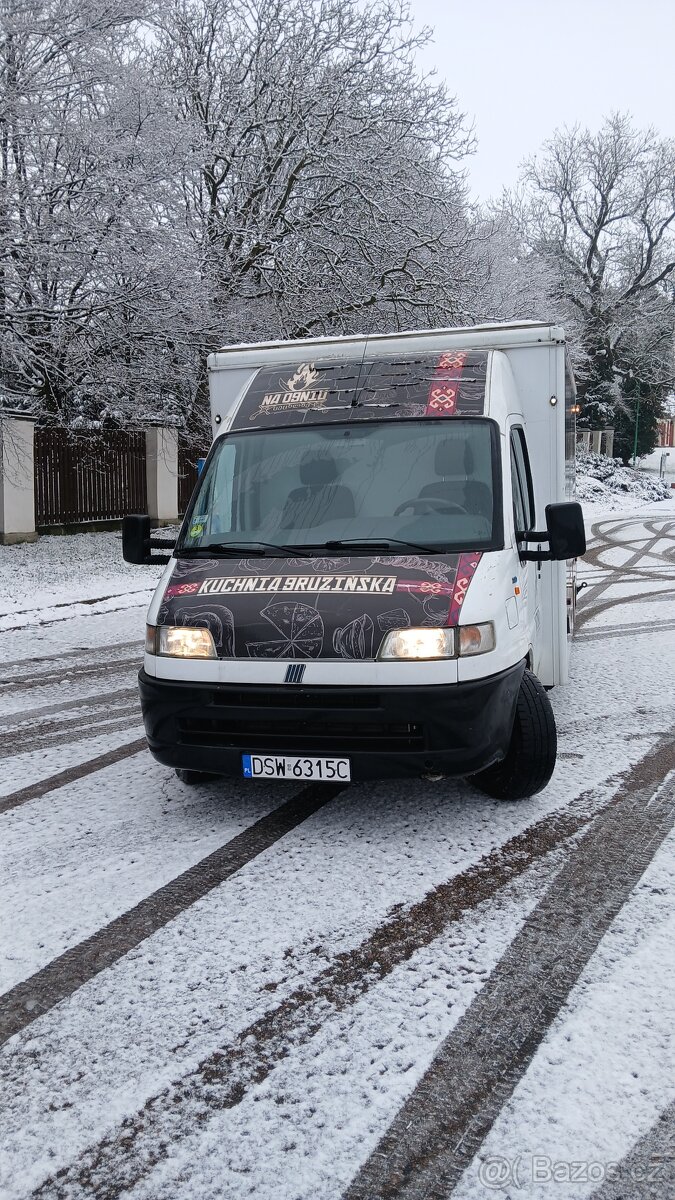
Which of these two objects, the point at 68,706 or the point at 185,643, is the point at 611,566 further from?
the point at 185,643

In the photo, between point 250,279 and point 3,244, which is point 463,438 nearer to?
point 3,244

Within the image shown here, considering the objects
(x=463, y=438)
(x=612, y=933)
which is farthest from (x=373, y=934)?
(x=463, y=438)

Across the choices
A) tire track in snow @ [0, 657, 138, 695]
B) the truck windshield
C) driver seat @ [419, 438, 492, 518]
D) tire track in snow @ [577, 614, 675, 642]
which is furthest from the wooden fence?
driver seat @ [419, 438, 492, 518]

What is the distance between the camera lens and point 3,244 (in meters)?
13.6

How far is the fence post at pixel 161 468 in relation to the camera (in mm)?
21094

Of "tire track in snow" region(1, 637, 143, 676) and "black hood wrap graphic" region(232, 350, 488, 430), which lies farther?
"tire track in snow" region(1, 637, 143, 676)

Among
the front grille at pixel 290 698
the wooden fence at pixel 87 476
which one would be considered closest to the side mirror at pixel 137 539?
the front grille at pixel 290 698

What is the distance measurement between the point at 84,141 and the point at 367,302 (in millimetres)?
6582

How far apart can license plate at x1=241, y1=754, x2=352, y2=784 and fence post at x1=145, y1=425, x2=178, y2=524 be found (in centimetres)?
1697

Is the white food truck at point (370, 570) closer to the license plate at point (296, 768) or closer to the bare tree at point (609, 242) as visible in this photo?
the license plate at point (296, 768)

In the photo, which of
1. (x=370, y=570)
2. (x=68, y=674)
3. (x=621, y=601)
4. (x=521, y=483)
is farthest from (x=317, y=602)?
(x=621, y=601)

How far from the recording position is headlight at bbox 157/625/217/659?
15.3 ft

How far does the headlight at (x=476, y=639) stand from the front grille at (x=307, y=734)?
0.41m

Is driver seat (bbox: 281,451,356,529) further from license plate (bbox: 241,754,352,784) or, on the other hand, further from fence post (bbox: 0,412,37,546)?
fence post (bbox: 0,412,37,546)
